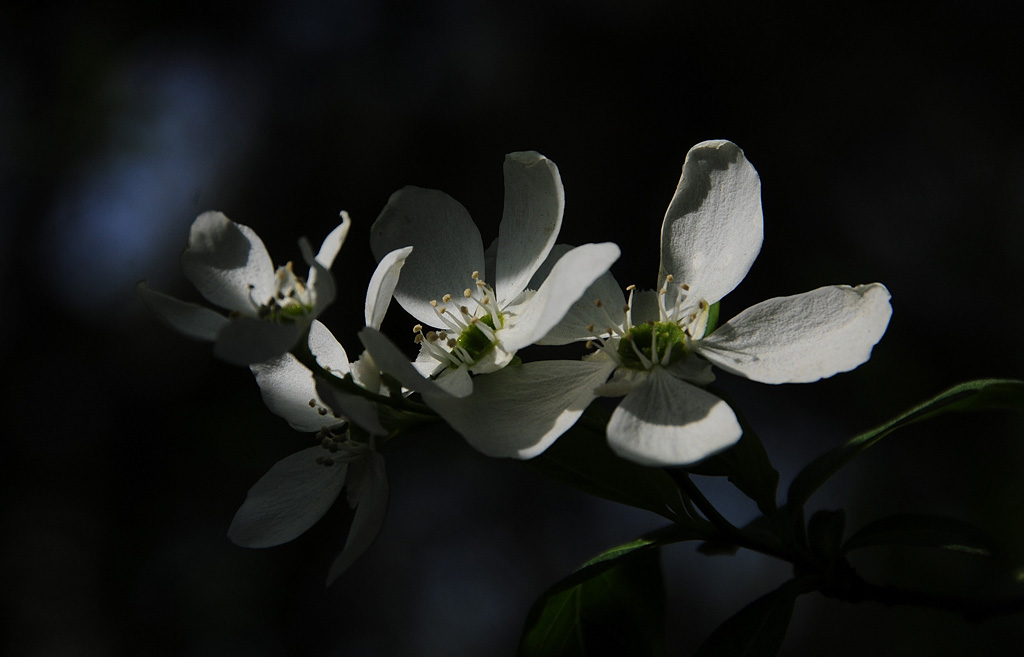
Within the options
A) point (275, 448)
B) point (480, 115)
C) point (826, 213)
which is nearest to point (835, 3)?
point (826, 213)

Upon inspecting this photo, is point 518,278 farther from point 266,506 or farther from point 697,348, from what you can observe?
point 266,506

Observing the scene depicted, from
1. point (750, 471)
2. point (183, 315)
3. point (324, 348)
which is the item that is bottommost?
point (750, 471)

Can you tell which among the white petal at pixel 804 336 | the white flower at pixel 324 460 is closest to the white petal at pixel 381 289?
the white flower at pixel 324 460

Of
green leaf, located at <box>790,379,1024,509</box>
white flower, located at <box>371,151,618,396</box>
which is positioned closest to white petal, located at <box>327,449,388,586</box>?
white flower, located at <box>371,151,618,396</box>

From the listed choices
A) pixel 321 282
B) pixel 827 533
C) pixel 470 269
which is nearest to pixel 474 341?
pixel 470 269

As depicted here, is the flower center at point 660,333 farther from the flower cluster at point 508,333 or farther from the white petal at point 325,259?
the white petal at point 325,259

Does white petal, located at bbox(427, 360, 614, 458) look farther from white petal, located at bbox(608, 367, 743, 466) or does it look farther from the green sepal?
the green sepal

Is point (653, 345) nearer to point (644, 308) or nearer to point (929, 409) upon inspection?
point (644, 308)
